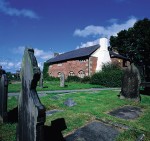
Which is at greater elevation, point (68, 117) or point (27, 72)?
point (27, 72)

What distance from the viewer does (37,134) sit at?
3883 mm

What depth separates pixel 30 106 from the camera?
161 inches

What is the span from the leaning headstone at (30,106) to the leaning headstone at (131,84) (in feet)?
26.7

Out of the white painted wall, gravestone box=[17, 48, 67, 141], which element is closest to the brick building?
the white painted wall

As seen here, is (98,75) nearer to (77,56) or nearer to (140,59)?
(77,56)

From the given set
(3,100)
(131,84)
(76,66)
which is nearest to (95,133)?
(3,100)

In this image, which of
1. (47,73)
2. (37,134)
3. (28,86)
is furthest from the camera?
(47,73)

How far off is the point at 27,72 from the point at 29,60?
0.29 m

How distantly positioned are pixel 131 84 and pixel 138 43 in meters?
35.8

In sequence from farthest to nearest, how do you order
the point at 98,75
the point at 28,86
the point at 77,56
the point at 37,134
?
the point at 77,56
the point at 98,75
the point at 28,86
the point at 37,134

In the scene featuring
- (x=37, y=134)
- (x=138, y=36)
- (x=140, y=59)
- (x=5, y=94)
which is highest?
(x=138, y=36)

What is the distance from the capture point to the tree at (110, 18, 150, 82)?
1699 inches

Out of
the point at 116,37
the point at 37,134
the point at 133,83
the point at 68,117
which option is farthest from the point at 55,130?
the point at 116,37

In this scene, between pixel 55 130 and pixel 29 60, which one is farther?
pixel 55 130
